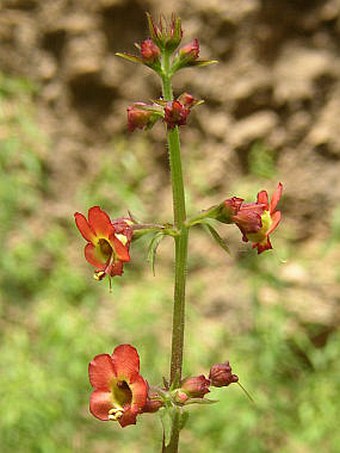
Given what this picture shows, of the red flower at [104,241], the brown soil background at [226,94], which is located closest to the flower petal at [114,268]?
the red flower at [104,241]

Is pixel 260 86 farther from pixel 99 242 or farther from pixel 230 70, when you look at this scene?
pixel 99 242

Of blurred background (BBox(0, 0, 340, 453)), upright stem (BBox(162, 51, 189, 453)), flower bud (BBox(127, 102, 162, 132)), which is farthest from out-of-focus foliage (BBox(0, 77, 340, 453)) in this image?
flower bud (BBox(127, 102, 162, 132))

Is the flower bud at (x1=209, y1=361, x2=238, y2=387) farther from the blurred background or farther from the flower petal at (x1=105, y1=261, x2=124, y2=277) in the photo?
the blurred background

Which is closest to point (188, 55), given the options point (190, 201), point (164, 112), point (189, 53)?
point (189, 53)

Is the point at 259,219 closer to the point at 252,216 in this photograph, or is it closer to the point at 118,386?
the point at 252,216

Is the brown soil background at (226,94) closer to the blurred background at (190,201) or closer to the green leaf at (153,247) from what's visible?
the blurred background at (190,201)

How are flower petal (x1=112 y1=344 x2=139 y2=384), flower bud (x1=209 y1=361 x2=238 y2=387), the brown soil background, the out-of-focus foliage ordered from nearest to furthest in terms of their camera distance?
flower petal (x1=112 y1=344 x2=139 y2=384), flower bud (x1=209 y1=361 x2=238 y2=387), the out-of-focus foliage, the brown soil background

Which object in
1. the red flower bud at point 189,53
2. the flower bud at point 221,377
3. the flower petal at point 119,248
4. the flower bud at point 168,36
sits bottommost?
the flower bud at point 221,377
